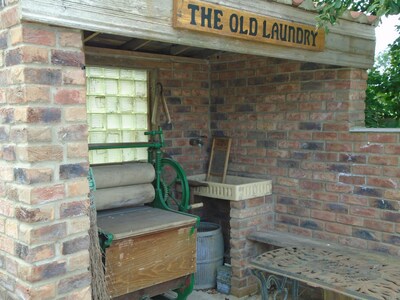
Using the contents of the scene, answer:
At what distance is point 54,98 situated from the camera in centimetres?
219

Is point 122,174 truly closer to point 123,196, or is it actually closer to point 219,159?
point 123,196

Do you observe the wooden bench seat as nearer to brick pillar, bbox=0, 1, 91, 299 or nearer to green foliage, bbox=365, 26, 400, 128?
brick pillar, bbox=0, 1, 91, 299

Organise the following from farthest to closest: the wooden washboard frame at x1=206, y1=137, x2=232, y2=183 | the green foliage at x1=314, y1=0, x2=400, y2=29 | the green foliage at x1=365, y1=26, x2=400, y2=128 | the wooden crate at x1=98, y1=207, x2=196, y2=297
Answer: the green foliage at x1=365, y1=26, x2=400, y2=128 → the wooden washboard frame at x1=206, y1=137, x2=232, y2=183 → the wooden crate at x1=98, y1=207, x2=196, y2=297 → the green foliage at x1=314, y1=0, x2=400, y2=29

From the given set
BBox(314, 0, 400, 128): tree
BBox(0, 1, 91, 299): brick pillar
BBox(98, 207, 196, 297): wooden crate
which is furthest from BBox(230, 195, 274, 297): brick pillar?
BBox(0, 1, 91, 299): brick pillar

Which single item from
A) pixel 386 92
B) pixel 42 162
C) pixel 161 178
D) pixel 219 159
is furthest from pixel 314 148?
pixel 42 162

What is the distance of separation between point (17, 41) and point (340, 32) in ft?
8.51

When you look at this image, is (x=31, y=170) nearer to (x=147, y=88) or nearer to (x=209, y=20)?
(x=209, y=20)

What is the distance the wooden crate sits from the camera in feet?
10.3

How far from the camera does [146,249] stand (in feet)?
10.8

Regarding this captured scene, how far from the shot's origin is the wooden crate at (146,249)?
3.15 m

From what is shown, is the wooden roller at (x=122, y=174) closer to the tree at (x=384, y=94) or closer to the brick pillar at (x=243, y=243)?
the brick pillar at (x=243, y=243)

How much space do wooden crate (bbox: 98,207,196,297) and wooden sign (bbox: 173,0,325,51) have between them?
1440mm

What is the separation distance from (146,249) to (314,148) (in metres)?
1.75

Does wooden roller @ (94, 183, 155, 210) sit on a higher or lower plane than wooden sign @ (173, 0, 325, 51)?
lower
